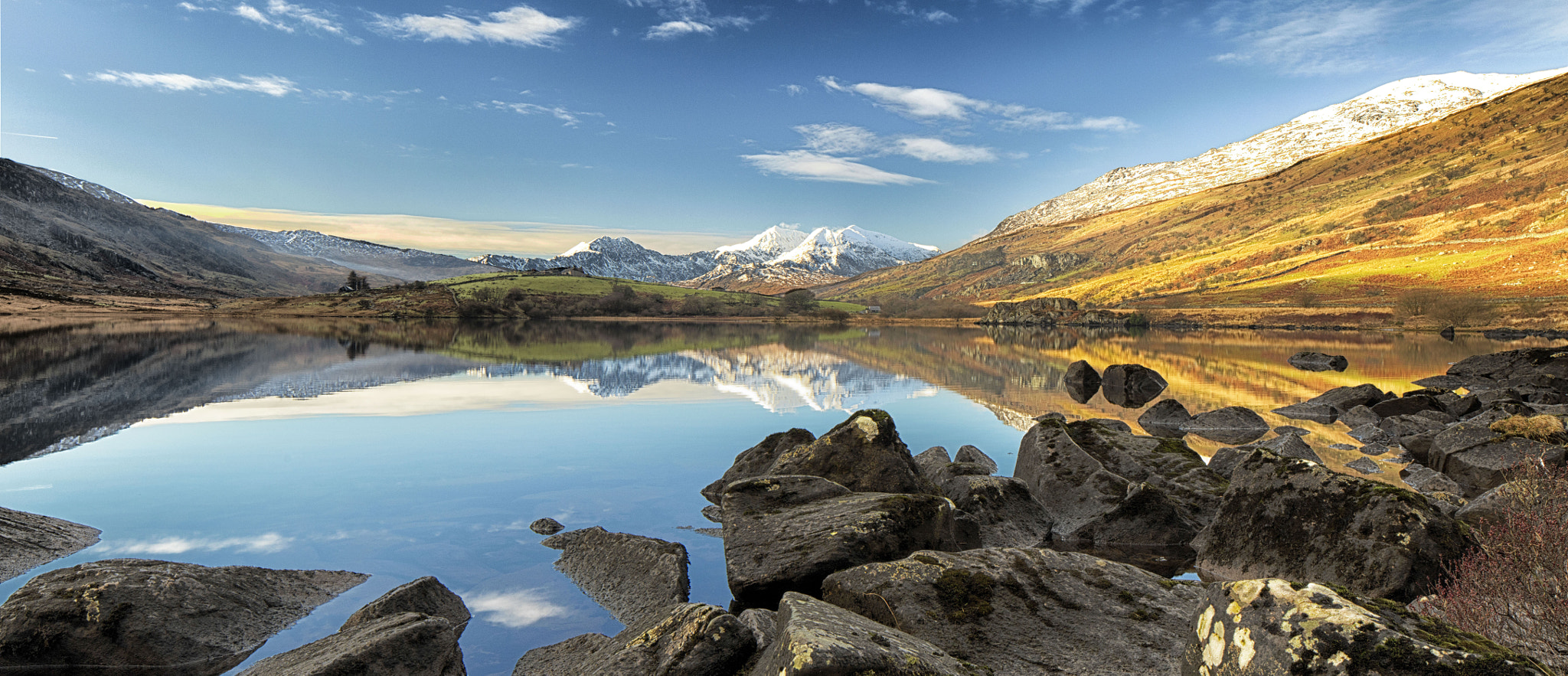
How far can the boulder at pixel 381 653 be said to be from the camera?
658 centimetres

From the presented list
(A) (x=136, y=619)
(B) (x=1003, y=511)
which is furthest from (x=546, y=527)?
(B) (x=1003, y=511)

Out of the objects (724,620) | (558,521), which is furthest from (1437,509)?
(558,521)

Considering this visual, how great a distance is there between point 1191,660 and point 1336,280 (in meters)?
192

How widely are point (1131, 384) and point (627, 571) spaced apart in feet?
108

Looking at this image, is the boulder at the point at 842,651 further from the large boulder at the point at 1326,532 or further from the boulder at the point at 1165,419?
the boulder at the point at 1165,419

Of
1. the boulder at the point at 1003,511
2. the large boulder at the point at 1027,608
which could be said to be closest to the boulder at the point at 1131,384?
the boulder at the point at 1003,511

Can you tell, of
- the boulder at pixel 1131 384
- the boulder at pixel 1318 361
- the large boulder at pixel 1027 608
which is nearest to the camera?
the large boulder at pixel 1027 608

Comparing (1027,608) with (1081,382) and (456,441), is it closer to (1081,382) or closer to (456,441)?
(456,441)

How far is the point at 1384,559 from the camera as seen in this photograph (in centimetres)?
879

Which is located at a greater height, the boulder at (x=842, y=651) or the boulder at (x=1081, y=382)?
the boulder at (x=842, y=651)

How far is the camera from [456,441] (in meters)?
21.2

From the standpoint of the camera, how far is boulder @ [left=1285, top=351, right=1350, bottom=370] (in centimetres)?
4950

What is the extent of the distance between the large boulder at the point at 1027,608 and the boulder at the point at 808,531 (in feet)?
2.11

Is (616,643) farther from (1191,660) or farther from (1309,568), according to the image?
(1309,568)
